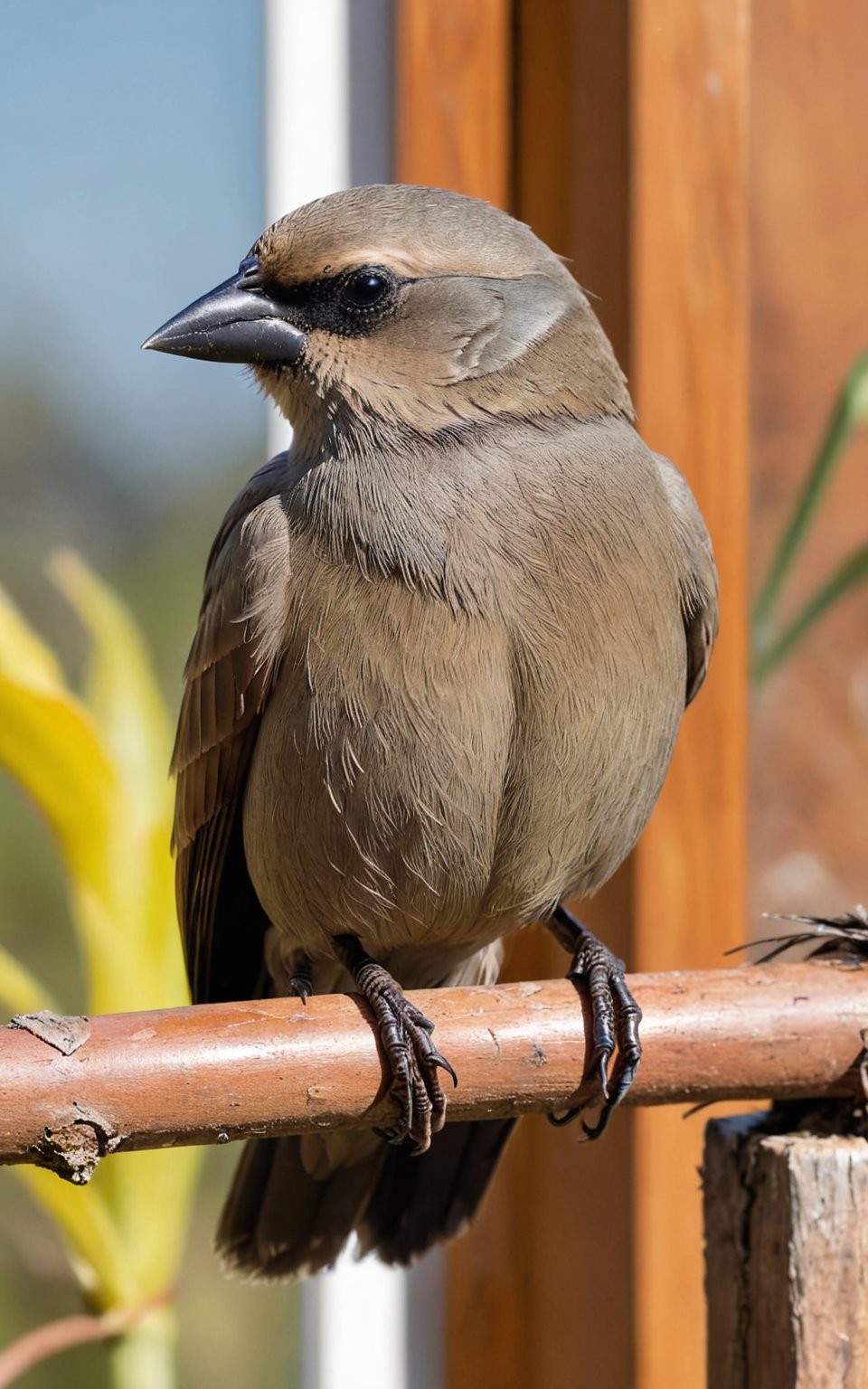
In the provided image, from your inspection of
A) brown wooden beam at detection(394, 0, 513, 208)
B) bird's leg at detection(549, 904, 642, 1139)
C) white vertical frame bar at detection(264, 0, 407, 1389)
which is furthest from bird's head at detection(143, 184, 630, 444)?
white vertical frame bar at detection(264, 0, 407, 1389)

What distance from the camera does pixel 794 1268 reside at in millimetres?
1740

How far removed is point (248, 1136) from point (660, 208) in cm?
190

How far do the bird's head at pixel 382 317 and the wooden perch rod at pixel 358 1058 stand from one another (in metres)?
0.77

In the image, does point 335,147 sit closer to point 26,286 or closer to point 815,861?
point 26,286

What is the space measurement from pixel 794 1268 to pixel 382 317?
126 cm

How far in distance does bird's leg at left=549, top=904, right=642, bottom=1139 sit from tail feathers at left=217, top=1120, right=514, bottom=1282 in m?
0.34

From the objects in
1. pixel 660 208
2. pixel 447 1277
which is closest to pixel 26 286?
pixel 660 208

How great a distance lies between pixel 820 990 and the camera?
76.1 inches

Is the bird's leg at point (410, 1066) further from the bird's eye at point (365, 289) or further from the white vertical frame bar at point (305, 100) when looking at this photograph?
the white vertical frame bar at point (305, 100)

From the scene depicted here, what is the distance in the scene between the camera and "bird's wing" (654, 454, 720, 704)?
7.27ft

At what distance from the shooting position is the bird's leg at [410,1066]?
179cm

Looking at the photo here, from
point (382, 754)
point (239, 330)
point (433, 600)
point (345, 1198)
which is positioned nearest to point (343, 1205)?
point (345, 1198)

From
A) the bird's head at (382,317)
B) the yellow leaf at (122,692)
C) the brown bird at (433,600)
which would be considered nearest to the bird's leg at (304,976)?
the brown bird at (433,600)

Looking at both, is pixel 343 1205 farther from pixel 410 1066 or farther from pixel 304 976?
pixel 410 1066
